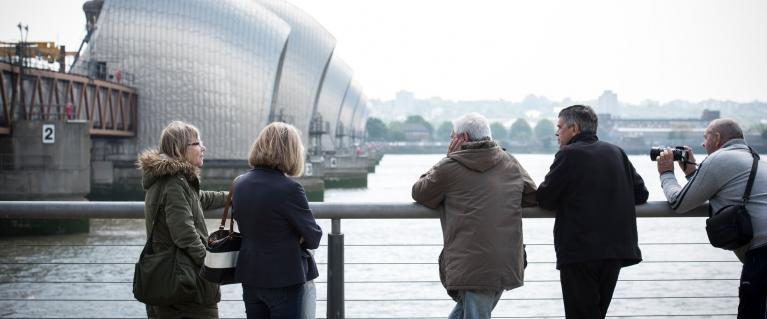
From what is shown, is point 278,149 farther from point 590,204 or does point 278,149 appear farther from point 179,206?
point 590,204

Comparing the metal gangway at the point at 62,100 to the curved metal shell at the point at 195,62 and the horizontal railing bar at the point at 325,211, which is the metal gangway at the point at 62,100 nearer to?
the curved metal shell at the point at 195,62

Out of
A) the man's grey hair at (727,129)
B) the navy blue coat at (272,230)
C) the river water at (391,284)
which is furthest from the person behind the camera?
the river water at (391,284)

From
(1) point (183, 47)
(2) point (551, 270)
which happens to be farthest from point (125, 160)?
(2) point (551, 270)

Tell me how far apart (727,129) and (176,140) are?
2.90 meters

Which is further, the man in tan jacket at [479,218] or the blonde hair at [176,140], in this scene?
the blonde hair at [176,140]

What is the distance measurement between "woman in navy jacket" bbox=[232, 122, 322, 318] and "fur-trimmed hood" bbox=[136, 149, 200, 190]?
0.33 meters

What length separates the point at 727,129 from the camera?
174 inches

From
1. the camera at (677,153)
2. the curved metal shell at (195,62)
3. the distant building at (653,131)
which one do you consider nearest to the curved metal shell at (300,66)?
the curved metal shell at (195,62)

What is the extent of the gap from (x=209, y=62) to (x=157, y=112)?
450 centimetres

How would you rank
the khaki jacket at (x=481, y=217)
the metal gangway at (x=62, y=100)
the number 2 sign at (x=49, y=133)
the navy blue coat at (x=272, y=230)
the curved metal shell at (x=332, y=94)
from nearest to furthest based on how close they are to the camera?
the navy blue coat at (x=272, y=230) < the khaki jacket at (x=481, y=217) < the number 2 sign at (x=49, y=133) < the metal gangway at (x=62, y=100) < the curved metal shell at (x=332, y=94)

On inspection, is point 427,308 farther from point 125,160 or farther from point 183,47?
point 183,47

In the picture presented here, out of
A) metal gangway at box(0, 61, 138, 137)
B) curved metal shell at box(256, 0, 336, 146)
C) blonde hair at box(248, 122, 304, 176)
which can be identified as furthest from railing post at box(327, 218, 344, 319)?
curved metal shell at box(256, 0, 336, 146)

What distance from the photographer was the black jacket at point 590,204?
398 centimetres

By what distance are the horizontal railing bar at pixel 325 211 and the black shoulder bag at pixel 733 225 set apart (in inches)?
12.0
